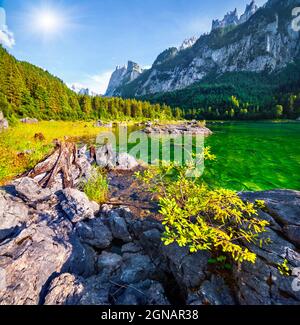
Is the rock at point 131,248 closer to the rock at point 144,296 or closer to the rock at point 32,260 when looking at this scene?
the rock at point 144,296

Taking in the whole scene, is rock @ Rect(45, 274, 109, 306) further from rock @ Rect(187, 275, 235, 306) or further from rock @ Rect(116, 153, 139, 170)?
rock @ Rect(116, 153, 139, 170)

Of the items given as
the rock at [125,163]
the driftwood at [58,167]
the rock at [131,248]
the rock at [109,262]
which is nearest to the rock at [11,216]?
the driftwood at [58,167]

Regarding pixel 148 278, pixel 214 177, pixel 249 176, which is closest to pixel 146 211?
pixel 148 278

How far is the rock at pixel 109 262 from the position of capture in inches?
237

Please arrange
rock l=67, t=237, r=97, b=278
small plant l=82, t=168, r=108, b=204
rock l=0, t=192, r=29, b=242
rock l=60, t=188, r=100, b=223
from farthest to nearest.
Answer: small plant l=82, t=168, r=108, b=204 → rock l=60, t=188, r=100, b=223 → rock l=0, t=192, r=29, b=242 → rock l=67, t=237, r=97, b=278

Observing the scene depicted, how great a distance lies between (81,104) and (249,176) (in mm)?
85820

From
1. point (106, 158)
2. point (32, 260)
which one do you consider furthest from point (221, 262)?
point (106, 158)

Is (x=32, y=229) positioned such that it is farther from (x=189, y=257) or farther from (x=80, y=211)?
(x=189, y=257)

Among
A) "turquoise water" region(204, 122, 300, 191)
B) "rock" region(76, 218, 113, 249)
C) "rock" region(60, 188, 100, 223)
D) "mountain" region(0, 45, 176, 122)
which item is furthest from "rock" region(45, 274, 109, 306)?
"mountain" region(0, 45, 176, 122)

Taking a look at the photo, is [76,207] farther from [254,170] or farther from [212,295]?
[254,170]

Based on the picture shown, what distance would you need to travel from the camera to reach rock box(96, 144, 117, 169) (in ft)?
52.1

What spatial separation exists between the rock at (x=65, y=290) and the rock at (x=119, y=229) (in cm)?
228

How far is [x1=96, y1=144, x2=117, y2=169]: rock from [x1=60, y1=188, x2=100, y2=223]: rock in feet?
24.1

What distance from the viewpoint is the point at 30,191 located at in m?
8.51
